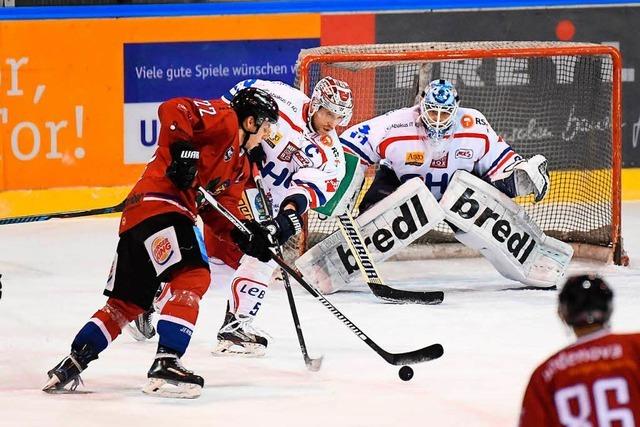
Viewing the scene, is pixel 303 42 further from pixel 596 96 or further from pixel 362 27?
pixel 596 96

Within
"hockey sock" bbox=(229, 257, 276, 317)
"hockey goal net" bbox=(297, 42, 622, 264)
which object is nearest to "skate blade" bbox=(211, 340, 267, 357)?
"hockey sock" bbox=(229, 257, 276, 317)

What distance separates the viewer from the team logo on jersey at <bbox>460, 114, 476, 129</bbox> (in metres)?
6.18

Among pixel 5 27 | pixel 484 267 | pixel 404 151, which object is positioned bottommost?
pixel 484 267

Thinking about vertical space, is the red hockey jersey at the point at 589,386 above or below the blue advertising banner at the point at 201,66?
below

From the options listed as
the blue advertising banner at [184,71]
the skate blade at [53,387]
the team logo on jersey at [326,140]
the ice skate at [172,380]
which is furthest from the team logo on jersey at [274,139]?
the blue advertising banner at [184,71]

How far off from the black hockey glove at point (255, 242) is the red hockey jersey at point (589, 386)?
189cm

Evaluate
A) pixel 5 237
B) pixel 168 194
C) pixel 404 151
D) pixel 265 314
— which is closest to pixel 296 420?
pixel 168 194

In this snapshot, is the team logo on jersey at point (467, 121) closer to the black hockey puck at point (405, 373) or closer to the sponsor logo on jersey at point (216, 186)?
the sponsor logo on jersey at point (216, 186)

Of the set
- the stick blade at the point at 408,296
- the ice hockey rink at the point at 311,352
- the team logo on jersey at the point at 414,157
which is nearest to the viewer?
the ice hockey rink at the point at 311,352

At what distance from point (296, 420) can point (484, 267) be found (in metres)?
2.67

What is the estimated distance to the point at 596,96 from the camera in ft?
23.1

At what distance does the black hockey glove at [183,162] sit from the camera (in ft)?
13.9

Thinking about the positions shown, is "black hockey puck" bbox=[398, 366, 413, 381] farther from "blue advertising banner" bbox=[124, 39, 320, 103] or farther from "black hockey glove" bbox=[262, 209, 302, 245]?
"blue advertising banner" bbox=[124, 39, 320, 103]

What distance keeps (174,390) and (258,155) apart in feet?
4.71
